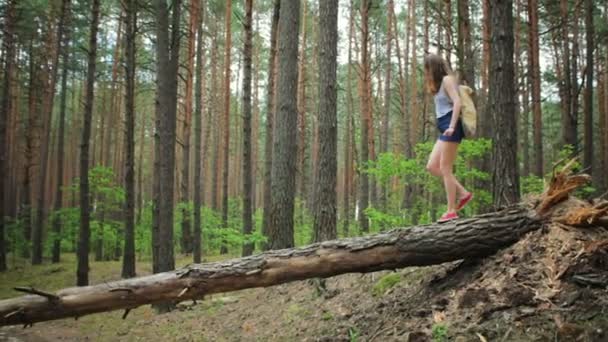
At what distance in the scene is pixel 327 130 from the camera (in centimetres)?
743

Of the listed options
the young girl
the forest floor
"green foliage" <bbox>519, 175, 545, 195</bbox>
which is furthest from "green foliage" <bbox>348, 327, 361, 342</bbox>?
"green foliage" <bbox>519, 175, 545, 195</bbox>

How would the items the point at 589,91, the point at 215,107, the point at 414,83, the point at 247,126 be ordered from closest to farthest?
the point at 247,126 < the point at 589,91 < the point at 414,83 < the point at 215,107

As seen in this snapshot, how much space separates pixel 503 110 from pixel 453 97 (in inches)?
39.4

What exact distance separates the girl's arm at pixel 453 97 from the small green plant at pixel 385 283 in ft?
6.48

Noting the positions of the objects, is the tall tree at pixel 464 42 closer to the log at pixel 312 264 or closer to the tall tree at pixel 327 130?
the tall tree at pixel 327 130

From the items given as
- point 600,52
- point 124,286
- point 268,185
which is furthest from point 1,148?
point 600,52

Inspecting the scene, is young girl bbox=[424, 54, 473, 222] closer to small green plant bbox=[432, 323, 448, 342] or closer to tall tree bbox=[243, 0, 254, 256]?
small green plant bbox=[432, 323, 448, 342]

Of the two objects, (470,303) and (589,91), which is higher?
(589,91)

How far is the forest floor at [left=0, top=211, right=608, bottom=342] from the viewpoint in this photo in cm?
325

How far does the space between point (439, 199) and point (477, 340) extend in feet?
52.4

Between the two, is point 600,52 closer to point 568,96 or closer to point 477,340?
point 568,96

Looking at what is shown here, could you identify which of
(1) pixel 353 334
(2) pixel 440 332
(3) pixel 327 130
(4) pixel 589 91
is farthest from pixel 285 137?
(4) pixel 589 91

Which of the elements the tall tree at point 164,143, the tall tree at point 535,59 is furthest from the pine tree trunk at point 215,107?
the tall tree at point 535,59

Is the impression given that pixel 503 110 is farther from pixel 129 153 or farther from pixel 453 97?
pixel 129 153
